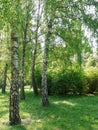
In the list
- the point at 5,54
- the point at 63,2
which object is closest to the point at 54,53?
the point at 63,2

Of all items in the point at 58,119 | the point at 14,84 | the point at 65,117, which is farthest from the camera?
the point at 65,117

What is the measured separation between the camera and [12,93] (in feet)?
34.2

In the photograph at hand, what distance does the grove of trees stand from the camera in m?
9.20

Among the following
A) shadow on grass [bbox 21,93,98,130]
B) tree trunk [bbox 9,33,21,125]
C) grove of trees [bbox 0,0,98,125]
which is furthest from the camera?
tree trunk [bbox 9,33,21,125]

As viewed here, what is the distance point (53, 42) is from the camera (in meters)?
15.2

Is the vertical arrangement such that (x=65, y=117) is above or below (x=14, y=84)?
below

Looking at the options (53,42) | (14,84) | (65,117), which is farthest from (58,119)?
(53,42)

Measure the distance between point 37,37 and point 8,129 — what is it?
1222cm

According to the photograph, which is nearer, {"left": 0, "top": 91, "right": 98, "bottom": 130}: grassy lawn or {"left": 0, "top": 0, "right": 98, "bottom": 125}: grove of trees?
{"left": 0, "top": 0, "right": 98, "bottom": 125}: grove of trees

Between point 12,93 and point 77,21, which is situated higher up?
point 77,21

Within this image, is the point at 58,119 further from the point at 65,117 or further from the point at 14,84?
the point at 14,84

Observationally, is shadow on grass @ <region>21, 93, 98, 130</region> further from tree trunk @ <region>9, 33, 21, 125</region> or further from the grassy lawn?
tree trunk @ <region>9, 33, 21, 125</region>

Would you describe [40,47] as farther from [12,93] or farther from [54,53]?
[12,93]

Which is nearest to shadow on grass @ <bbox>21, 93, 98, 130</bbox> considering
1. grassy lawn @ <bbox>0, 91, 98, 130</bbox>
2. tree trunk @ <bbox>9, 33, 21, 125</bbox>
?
grassy lawn @ <bbox>0, 91, 98, 130</bbox>
